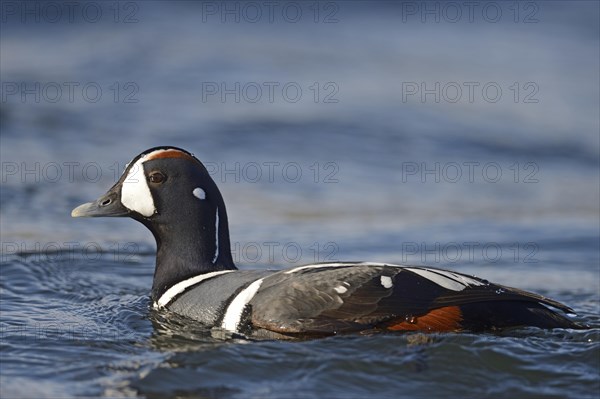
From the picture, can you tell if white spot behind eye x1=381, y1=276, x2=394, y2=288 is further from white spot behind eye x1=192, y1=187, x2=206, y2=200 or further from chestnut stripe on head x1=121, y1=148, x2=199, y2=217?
chestnut stripe on head x1=121, y1=148, x2=199, y2=217

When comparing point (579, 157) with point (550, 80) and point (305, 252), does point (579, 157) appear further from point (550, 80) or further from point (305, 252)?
point (305, 252)

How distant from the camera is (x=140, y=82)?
19.2 m

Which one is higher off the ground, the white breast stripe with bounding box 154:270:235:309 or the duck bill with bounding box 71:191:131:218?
the duck bill with bounding box 71:191:131:218

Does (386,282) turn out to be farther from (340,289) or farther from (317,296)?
(317,296)

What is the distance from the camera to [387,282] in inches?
325

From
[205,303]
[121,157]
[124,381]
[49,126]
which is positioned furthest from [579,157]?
[124,381]

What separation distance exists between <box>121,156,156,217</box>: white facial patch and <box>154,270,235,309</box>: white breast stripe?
68 cm

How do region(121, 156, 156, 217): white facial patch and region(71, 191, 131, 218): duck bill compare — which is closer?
region(121, 156, 156, 217): white facial patch

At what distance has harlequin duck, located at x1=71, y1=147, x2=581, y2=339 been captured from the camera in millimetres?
8164

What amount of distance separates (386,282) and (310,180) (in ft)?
23.3

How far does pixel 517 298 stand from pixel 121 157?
28.3 feet

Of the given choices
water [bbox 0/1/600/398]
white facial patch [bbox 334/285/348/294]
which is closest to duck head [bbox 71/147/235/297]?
water [bbox 0/1/600/398]

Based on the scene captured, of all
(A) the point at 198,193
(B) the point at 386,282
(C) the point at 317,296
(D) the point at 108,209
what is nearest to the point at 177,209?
(A) the point at 198,193

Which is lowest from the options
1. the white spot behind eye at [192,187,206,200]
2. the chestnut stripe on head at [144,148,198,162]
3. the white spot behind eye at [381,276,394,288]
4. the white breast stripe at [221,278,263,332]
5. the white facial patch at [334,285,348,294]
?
the white breast stripe at [221,278,263,332]
